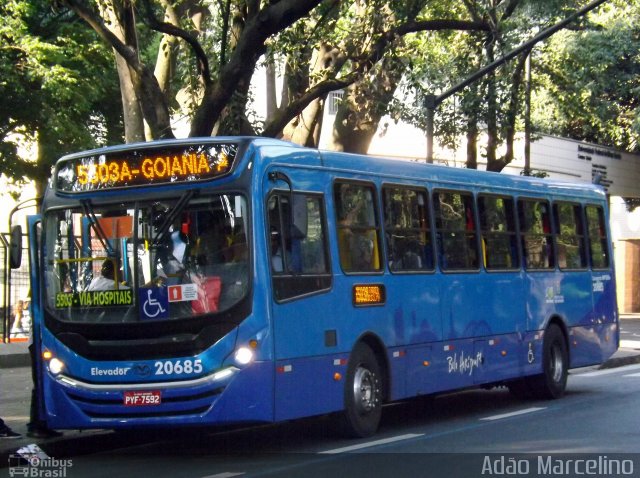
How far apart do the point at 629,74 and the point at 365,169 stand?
2768 cm

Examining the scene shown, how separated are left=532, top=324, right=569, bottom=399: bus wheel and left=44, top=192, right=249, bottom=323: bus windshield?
277 inches

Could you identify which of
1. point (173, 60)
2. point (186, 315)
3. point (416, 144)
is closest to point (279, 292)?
point (186, 315)

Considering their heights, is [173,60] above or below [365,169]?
above

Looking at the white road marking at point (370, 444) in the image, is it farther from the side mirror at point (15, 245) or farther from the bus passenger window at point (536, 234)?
the bus passenger window at point (536, 234)

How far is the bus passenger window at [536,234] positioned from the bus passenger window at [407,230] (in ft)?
8.91

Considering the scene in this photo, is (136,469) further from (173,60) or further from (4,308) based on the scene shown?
(4,308)

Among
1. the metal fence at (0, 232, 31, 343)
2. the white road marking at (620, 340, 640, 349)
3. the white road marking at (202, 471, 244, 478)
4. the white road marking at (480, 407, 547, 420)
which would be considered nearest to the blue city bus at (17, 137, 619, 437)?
the white road marking at (202, 471, 244, 478)

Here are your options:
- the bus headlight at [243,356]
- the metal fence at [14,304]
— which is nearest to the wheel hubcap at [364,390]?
the bus headlight at [243,356]

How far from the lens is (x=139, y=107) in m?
17.3

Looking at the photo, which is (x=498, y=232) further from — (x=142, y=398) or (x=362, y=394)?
(x=142, y=398)

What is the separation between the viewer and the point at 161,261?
1045 centimetres

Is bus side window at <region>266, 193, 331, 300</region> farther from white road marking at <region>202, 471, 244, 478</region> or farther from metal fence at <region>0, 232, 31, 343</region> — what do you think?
metal fence at <region>0, 232, 31, 343</region>

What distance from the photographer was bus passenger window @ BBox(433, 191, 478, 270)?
13.8 metres

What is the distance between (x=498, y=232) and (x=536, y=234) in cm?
121
